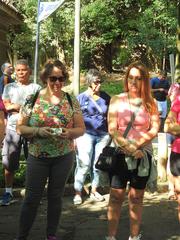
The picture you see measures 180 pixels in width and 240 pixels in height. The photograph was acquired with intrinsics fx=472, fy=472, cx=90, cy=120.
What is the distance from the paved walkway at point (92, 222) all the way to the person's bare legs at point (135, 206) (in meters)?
0.38

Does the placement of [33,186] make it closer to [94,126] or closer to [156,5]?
[94,126]

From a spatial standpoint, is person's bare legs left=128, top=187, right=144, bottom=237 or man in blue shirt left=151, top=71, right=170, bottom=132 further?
man in blue shirt left=151, top=71, right=170, bottom=132

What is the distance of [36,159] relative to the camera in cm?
428

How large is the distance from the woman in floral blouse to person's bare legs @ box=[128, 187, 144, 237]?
0.67 m

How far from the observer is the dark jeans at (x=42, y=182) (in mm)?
4284

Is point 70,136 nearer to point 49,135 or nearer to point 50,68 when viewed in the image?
point 49,135

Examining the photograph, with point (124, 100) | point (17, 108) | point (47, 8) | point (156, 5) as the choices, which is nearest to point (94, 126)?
point (17, 108)

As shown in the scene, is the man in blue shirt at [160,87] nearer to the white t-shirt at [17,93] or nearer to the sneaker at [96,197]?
the sneaker at [96,197]

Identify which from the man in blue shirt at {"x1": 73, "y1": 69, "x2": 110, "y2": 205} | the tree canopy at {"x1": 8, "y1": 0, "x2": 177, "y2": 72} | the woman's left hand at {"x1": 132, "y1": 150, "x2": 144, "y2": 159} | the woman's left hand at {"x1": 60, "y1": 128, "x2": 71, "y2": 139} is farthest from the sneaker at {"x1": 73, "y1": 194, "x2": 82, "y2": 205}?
the tree canopy at {"x1": 8, "y1": 0, "x2": 177, "y2": 72}

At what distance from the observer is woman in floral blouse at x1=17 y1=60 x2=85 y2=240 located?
424cm

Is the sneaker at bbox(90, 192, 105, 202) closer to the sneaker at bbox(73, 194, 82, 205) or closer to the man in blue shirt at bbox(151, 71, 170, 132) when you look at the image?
the sneaker at bbox(73, 194, 82, 205)

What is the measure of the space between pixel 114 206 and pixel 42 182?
A: 2.48 feet

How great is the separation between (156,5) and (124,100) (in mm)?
19505

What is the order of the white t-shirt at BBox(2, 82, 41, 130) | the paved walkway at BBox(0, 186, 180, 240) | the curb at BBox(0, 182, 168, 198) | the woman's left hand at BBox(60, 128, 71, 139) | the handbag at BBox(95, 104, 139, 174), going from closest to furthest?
the woman's left hand at BBox(60, 128, 71, 139) → the handbag at BBox(95, 104, 139, 174) → the paved walkway at BBox(0, 186, 180, 240) → the white t-shirt at BBox(2, 82, 41, 130) → the curb at BBox(0, 182, 168, 198)
